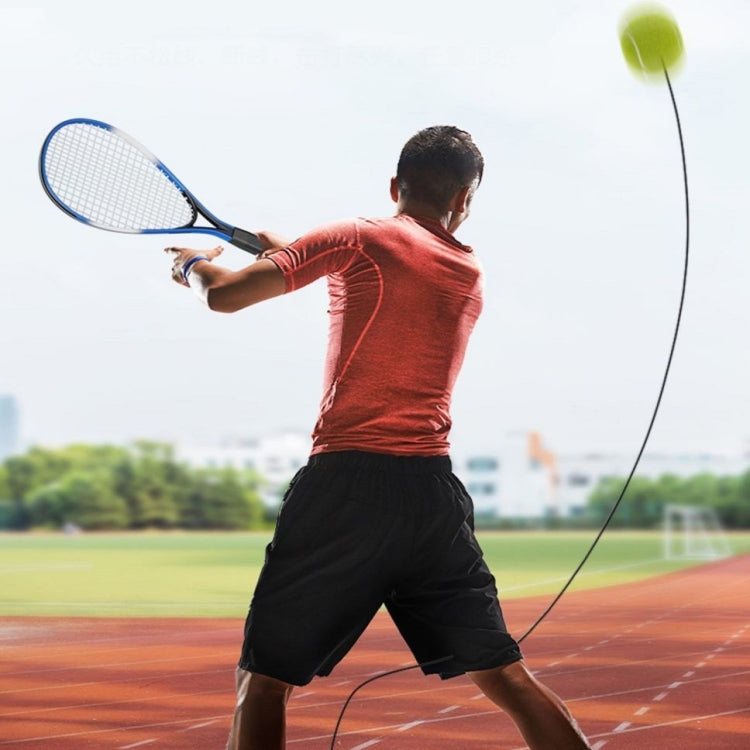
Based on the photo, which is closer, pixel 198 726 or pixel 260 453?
pixel 198 726

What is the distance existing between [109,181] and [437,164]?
2.77 ft

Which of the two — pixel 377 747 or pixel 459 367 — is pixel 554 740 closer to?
pixel 459 367

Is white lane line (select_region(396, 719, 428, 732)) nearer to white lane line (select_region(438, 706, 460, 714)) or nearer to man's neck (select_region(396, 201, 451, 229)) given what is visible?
white lane line (select_region(438, 706, 460, 714))

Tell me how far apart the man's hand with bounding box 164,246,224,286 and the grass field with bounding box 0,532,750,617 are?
24.6ft

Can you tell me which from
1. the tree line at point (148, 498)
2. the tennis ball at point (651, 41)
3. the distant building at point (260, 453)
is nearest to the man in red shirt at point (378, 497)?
the tennis ball at point (651, 41)

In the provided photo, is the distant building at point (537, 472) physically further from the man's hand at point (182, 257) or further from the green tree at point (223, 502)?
the man's hand at point (182, 257)

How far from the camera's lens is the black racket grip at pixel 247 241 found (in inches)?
94.3

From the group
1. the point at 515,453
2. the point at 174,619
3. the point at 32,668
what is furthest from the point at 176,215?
the point at 515,453

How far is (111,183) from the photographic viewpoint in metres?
2.79

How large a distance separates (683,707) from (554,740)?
280cm

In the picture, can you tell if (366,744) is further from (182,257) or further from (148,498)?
(148,498)


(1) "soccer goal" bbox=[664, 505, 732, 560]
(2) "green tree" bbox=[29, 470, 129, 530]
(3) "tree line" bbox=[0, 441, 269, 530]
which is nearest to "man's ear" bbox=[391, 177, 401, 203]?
(1) "soccer goal" bbox=[664, 505, 732, 560]

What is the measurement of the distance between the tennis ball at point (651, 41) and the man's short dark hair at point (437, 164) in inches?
27.7

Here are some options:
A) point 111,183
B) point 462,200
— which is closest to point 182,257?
point 462,200
